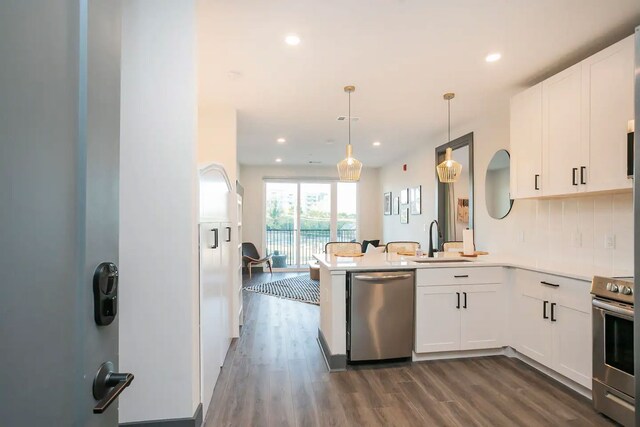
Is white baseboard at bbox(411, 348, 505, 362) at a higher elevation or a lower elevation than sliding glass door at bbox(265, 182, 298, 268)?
lower

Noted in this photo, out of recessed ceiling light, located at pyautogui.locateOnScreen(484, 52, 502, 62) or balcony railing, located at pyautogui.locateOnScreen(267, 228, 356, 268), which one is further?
balcony railing, located at pyautogui.locateOnScreen(267, 228, 356, 268)

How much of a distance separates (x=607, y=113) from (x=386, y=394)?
2624 mm

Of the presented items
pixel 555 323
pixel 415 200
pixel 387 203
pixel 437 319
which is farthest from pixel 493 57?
pixel 387 203

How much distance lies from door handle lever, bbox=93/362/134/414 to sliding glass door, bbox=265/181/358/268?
768 cm

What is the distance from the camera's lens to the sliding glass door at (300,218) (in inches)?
331

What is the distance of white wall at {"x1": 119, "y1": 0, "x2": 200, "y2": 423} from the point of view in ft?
6.18

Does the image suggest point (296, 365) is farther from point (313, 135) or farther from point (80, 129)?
point (313, 135)

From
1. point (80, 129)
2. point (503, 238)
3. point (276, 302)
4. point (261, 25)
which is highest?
point (261, 25)

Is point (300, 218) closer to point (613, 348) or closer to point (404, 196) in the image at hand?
point (404, 196)

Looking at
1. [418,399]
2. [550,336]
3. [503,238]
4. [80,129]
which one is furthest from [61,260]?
[503,238]

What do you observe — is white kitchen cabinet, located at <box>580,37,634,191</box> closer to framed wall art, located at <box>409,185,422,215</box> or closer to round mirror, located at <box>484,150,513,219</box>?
round mirror, located at <box>484,150,513,219</box>

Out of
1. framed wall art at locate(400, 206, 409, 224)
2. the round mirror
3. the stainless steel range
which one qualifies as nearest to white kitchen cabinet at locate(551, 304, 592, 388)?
the stainless steel range

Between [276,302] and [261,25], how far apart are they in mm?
4098

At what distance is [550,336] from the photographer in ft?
8.57
